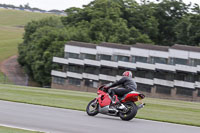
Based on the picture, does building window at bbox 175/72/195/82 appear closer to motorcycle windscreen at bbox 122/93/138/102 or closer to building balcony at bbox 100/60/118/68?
building balcony at bbox 100/60/118/68

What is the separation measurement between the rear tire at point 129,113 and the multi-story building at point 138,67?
61.4m

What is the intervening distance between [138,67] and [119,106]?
222ft

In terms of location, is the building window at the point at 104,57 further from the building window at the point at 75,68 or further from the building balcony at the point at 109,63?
the building window at the point at 75,68

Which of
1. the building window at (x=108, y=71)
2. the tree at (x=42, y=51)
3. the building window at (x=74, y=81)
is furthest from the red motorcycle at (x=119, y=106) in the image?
the tree at (x=42, y=51)

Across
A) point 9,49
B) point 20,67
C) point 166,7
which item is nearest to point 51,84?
point 20,67

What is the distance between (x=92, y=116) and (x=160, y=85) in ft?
214

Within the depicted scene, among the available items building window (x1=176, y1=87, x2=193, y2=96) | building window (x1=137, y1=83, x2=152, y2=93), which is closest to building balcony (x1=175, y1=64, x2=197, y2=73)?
building window (x1=176, y1=87, x2=193, y2=96)

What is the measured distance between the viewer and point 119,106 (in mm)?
15859

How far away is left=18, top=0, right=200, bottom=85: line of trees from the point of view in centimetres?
9650

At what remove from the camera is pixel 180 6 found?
113m

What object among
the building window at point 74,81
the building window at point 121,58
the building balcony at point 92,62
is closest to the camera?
the building window at point 121,58

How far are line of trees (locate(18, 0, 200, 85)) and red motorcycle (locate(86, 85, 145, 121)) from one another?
7629cm

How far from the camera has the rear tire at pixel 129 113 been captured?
603 inches

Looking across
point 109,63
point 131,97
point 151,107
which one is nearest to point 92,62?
point 109,63
